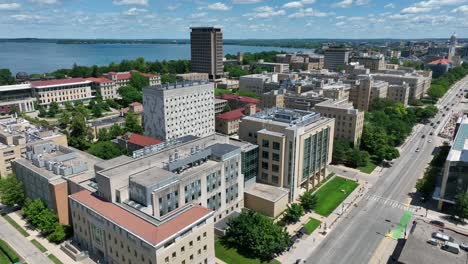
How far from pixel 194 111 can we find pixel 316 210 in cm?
6583

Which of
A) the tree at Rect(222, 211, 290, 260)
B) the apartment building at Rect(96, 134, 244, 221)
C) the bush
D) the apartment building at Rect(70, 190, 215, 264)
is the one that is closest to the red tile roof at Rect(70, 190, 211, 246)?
the apartment building at Rect(70, 190, 215, 264)

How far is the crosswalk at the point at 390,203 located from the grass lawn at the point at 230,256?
121ft

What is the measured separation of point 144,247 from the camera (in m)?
46.9

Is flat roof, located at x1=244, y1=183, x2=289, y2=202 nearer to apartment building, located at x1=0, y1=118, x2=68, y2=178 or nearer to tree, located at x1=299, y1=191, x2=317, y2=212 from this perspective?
tree, located at x1=299, y1=191, x2=317, y2=212

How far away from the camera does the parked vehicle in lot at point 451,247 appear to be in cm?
5416

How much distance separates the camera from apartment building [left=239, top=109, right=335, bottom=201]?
77.1 meters

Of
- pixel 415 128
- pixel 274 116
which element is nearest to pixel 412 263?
pixel 274 116

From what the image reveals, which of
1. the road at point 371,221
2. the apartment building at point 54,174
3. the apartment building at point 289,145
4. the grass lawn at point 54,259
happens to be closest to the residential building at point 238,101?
the apartment building at point 289,145

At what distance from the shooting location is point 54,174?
69188 mm

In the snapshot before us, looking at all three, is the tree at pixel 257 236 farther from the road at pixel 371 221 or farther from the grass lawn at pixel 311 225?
the grass lawn at pixel 311 225

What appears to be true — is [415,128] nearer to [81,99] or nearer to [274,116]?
[274,116]

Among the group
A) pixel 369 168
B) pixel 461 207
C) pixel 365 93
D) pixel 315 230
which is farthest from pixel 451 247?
pixel 365 93

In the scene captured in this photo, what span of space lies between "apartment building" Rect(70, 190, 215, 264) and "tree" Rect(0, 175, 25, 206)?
23.1m

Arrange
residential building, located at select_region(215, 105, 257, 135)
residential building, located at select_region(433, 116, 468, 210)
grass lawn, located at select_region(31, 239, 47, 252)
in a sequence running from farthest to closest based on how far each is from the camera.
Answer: residential building, located at select_region(215, 105, 257, 135) → residential building, located at select_region(433, 116, 468, 210) → grass lawn, located at select_region(31, 239, 47, 252)
